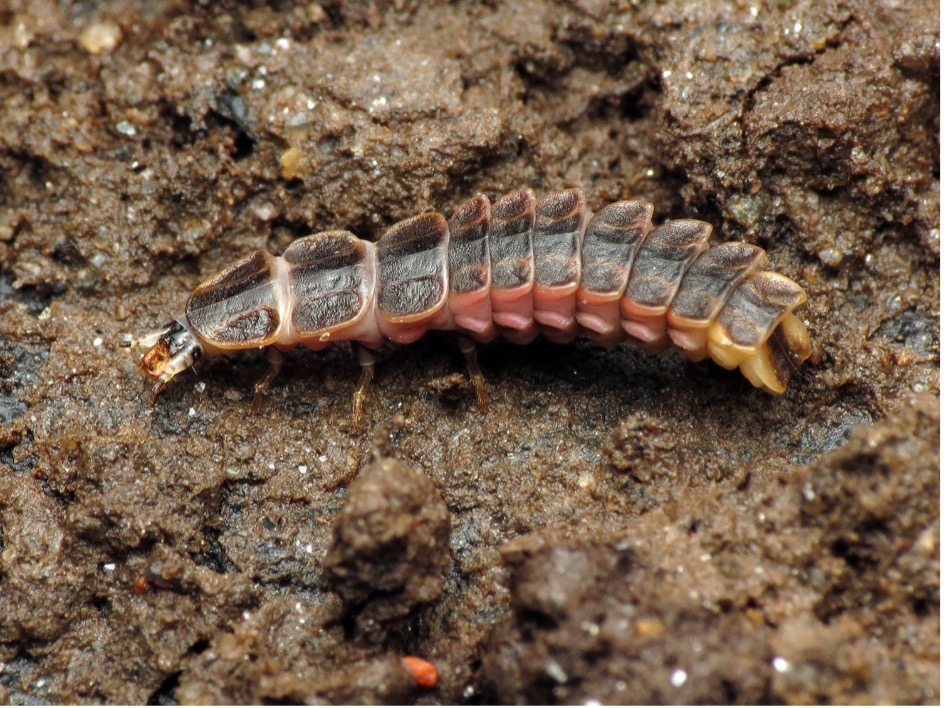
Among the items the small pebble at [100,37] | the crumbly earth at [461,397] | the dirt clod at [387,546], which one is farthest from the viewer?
the small pebble at [100,37]

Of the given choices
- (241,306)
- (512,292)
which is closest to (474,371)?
(512,292)

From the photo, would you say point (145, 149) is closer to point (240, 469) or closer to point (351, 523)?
point (240, 469)

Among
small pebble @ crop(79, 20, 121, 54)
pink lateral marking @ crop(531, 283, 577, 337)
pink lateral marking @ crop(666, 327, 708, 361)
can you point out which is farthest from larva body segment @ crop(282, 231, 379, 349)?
small pebble @ crop(79, 20, 121, 54)

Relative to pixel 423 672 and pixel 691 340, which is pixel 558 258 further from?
pixel 423 672

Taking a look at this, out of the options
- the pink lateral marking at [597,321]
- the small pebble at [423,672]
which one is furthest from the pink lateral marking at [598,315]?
the small pebble at [423,672]

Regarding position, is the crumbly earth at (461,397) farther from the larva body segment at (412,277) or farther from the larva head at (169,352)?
the larva body segment at (412,277)
